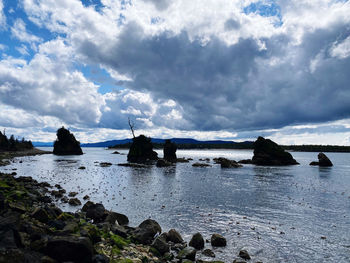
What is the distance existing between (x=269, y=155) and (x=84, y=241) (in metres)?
96.4

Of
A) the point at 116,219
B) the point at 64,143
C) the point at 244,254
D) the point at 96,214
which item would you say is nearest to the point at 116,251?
the point at 244,254

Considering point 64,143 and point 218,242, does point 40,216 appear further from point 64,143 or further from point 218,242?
point 64,143

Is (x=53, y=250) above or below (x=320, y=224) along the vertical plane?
above

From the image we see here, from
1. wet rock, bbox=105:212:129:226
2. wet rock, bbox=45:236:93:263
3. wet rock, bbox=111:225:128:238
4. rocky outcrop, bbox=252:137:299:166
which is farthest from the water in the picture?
rocky outcrop, bbox=252:137:299:166

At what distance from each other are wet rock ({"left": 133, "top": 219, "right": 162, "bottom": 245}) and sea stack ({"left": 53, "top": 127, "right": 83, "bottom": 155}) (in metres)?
150

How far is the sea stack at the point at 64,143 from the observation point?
15025 cm

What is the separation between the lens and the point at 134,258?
40.3 feet

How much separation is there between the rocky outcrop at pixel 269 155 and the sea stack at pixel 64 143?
393ft

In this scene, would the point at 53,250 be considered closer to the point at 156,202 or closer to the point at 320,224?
the point at 156,202

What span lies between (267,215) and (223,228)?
22.4 ft

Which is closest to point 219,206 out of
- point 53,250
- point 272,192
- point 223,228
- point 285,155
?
point 223,228

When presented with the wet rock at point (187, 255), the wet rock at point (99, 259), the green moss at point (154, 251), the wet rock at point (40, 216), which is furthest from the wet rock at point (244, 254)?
the wet rock at point (40, 216)

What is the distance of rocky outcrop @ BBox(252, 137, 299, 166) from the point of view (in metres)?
95.5

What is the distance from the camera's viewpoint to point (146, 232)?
635 inches
